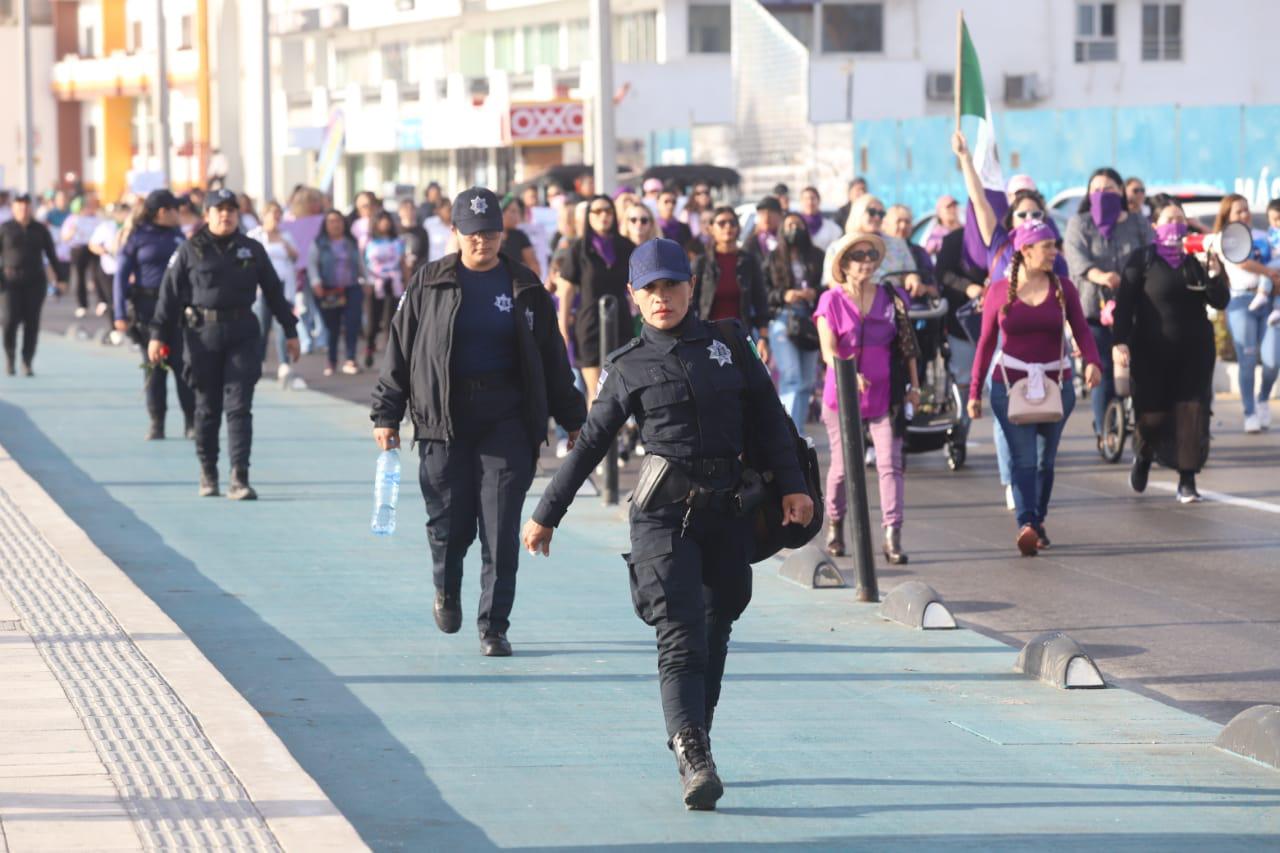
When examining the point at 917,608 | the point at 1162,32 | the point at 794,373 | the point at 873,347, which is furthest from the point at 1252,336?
the point at 1162,32

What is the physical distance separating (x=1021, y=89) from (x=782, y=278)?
42.2m

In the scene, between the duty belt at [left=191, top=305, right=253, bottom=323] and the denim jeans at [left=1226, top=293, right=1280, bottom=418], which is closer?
the duty belt at [left=191, top=305, right=253, bottom=323]

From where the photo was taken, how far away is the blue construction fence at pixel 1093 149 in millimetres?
33688

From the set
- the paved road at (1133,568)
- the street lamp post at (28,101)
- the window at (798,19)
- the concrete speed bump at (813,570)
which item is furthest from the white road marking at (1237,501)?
the window at (798,19)

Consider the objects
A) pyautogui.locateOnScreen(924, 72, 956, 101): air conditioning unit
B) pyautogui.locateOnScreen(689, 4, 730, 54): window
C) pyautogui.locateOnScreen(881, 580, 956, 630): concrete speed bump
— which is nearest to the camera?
pyautogui.locateOnScreen(881, 580, 956, 630): concrete speed bump

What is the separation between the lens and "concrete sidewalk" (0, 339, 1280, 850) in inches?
262

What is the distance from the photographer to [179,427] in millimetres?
19094

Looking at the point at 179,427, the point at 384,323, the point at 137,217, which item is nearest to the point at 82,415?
the point at 179,427

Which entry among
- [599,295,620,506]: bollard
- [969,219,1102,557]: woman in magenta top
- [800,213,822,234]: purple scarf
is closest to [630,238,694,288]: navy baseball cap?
[969,219,1102,557]: woman in magenta top

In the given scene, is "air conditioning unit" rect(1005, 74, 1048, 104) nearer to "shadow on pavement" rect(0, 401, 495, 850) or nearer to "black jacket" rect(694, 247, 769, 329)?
"black jacket" rect(694, 247, 769, 329)

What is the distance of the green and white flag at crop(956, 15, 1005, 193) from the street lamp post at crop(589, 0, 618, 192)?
2.63 m

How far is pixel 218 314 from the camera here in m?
13.9

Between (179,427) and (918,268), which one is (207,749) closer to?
(918,268)

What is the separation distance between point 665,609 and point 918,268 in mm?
9303
